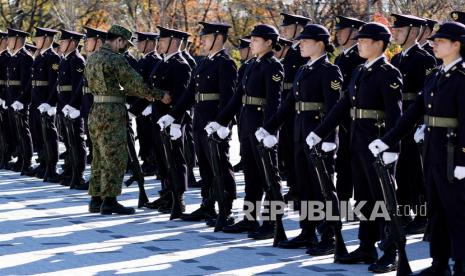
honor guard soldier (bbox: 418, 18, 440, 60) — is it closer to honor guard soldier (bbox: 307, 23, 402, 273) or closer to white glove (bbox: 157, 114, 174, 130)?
honor guard soldier (bbox: 307, 23, 402, 273)

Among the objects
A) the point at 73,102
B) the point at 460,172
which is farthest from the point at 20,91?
the point at 460,172

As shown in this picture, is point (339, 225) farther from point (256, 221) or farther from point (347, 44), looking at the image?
point (347, 44)

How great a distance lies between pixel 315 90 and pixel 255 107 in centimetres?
108

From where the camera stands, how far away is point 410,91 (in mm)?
10500

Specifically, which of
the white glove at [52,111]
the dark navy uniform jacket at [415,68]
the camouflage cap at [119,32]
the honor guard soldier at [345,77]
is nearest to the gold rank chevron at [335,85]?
the honor guard soldier at [345,77]

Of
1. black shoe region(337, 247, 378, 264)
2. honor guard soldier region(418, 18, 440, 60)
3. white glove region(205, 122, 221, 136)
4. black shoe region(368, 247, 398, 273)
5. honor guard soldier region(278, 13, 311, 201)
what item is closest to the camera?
black shoe region(368, 247, 398, 273)

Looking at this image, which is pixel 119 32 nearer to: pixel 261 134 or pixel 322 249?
pixel 261 134

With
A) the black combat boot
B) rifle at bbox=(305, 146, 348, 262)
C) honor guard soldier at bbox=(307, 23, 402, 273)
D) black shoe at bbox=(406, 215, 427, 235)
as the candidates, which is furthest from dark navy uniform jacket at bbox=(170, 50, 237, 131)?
honor guard soldier at bbox=(307, 23, 402, 273)

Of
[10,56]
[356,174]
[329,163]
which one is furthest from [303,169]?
[10,56]

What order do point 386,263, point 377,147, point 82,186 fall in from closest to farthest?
point 377,147 → point 386,263 → point 82,186

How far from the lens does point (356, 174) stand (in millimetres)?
8945

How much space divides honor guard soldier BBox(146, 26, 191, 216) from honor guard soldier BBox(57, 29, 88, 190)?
6.56 feet

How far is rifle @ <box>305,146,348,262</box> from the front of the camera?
9.07m

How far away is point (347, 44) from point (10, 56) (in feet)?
23.6
